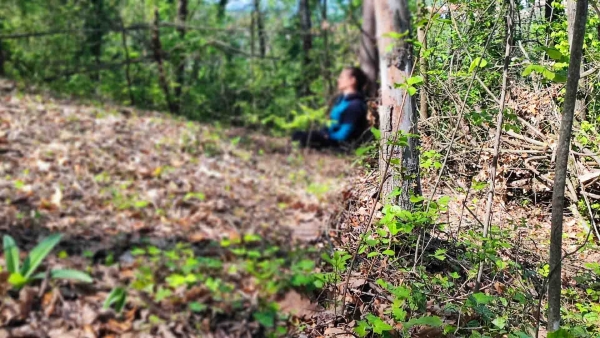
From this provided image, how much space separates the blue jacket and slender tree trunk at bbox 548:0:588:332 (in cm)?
331

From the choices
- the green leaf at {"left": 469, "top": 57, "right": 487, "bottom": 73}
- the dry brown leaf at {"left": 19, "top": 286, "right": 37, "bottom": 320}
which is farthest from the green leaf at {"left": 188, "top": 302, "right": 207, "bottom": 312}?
the green leaf at {"left": 469, "top": 57, "right": 487, "bottom": 73}

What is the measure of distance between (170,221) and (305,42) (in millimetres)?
6158

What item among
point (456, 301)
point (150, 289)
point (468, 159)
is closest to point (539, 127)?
point (468, 159)

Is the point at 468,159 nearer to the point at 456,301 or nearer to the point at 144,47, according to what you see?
the point at 456,301

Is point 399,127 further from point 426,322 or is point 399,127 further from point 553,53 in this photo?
point 426,322

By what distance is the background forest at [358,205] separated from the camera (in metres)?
1.08

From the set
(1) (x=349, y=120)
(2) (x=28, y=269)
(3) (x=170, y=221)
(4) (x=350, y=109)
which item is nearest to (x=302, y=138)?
(1) (x=349, y=120)

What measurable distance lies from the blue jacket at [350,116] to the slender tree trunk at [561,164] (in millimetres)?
3310

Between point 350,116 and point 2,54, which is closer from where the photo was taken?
point 350,116

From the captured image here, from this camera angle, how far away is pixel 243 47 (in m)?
10.1

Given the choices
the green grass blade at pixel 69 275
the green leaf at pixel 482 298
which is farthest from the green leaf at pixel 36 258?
the green leaf at pixel 482 298

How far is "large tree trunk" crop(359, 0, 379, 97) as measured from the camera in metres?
4.91

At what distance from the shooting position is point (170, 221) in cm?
376

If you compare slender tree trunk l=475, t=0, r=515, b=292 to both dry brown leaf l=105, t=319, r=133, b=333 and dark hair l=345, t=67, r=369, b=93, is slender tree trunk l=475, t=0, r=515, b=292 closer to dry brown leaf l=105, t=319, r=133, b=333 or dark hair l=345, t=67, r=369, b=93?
dry brown leaf l=105, t=319, r=133, b=333
